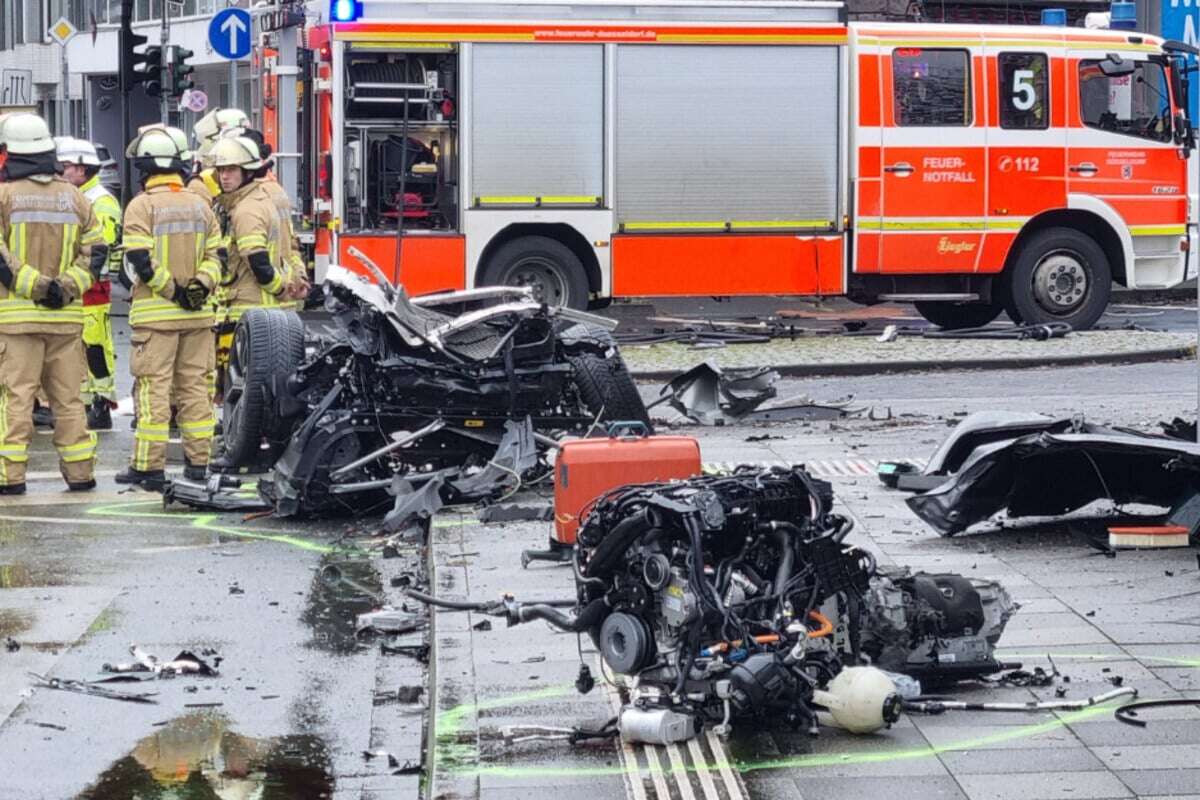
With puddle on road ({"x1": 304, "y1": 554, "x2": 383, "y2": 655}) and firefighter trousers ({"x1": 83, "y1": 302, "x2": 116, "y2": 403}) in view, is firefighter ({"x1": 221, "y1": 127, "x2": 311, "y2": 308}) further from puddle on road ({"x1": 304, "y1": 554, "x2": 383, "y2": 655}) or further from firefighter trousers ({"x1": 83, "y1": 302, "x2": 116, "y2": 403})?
puddle on road ({"x1": 304, "y1": 554, "x2": 383, "y2": 655})

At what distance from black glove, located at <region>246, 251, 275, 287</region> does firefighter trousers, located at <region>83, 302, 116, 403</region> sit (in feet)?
5.70

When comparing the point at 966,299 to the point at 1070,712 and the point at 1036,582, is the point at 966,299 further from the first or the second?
the point at 1070,712

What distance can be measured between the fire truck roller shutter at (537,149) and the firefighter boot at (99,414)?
4.90 m

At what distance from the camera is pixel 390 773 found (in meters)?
6.03

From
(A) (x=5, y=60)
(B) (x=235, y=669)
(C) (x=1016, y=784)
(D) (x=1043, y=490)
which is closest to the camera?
(C) (x=1016, y=784)

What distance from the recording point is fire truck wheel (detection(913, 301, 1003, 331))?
19.5 meters

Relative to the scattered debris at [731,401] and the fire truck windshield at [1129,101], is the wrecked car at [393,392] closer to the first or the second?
the scattered debris at [731,401]

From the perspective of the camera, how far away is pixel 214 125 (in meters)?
14.7

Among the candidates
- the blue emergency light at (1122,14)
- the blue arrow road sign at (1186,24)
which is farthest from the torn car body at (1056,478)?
the blue emergency light at (1122,14)

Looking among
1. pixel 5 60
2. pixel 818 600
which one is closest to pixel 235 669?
pixel 818 600

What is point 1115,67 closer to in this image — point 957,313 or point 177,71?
point 957,313

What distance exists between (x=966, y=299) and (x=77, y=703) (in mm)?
12977

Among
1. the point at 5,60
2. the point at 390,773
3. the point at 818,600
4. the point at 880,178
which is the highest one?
the point at 5,60

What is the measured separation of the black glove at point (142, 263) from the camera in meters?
11.0
